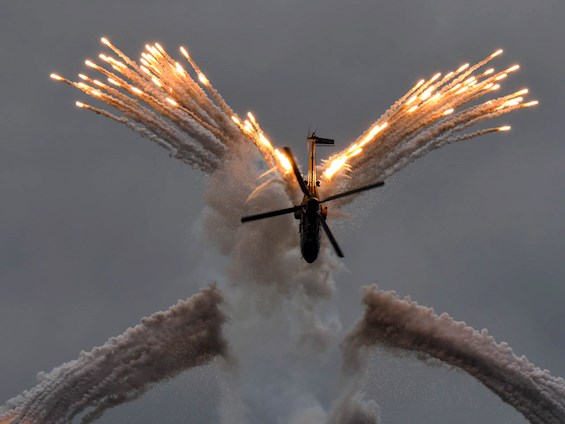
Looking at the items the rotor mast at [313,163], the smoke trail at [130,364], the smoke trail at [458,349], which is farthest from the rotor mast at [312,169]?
the smoke trail at [130,364]

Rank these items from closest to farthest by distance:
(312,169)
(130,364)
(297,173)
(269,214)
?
(269,214) < (297,173) < (312,169) < (130,364)

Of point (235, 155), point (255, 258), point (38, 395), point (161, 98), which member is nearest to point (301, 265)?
point (255, 258)

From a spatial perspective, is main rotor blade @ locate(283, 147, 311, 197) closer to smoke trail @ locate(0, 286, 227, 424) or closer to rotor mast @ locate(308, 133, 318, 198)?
rotor mast @ locate(308, 133, 318, 198)

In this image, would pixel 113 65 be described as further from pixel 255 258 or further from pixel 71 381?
pixel 71 381

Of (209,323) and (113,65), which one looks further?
(209,323)

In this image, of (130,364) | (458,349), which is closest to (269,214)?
(130,364)

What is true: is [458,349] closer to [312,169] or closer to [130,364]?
[312,169]

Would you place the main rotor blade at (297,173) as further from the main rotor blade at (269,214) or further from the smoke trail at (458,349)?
the smoke trail at (458,349)
